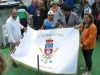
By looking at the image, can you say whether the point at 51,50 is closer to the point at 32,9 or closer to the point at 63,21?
the point at 63,21

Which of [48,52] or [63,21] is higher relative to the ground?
[63,21]

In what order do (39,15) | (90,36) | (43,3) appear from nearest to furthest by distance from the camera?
(90,36)
(39,15)
(43,3)

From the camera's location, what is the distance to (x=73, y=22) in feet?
17.0

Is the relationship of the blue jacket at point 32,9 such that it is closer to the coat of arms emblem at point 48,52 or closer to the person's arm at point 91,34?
the coat of arms emblem at point 48,52

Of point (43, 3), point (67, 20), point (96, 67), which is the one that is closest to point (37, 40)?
Answer: point (67, 20)

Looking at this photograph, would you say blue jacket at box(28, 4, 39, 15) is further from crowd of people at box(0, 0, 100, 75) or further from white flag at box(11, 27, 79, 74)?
white flag at box(11, 27, 79, 74)

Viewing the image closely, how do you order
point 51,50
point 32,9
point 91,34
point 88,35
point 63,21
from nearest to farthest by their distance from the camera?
point 91,34 < point 88,35 < point 51,50 < point 63,21 < point 32,9

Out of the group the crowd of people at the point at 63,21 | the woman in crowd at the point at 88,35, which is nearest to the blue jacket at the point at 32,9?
the crowd of people at the point at 63,21

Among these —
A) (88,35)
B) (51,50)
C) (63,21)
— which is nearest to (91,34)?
(88,35)

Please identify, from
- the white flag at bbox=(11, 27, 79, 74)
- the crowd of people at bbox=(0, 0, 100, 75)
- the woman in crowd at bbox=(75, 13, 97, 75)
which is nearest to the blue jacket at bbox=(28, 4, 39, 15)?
the crowd of people at bbox=(0, 0, 100, 75)

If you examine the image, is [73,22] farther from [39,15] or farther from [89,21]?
[39,15]

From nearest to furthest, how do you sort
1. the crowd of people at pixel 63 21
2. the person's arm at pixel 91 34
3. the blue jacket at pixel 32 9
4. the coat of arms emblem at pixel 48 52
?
the person's arm at pixel 91 34 → the crowd of people at pixel 63 21 → the coat of arms emblem at pixel 48 52 → the blue jacket at pixel 32 9

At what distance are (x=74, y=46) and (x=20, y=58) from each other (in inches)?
53.3

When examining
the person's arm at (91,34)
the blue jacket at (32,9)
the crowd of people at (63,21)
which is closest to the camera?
the person's arm at (91,34)
